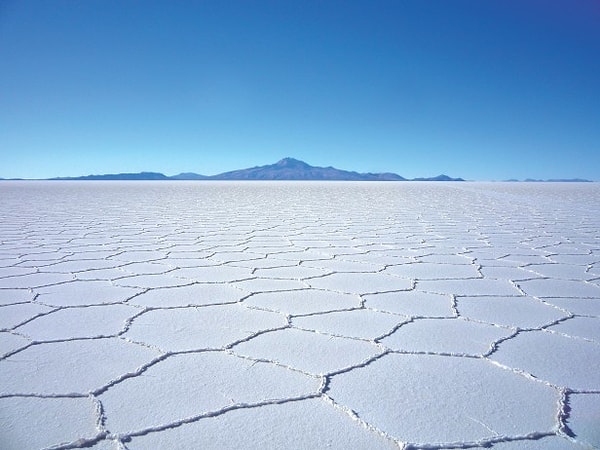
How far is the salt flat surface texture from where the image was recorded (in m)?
0.88

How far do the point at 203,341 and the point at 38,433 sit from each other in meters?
0.52

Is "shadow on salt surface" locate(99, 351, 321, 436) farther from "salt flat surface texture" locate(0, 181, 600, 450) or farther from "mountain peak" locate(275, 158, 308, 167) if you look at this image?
"mountain peak" locate(275, 158, 308, 167)

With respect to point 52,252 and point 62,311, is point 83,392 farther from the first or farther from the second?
point 52,252

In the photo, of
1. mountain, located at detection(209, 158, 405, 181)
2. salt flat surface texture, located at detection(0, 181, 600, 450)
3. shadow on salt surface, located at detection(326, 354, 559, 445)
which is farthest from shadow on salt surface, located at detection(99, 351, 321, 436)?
mountain, located at detection(209, 158, 405, 181)

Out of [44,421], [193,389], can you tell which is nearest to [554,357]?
[193,389]

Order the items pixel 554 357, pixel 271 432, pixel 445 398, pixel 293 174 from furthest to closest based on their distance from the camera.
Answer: pixel 293 174 → pixel 554 357 → pixel 445 398 → pixel 271 432

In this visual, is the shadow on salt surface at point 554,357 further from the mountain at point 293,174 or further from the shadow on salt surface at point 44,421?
the mountain at point 293,174

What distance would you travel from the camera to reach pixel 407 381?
1080mm

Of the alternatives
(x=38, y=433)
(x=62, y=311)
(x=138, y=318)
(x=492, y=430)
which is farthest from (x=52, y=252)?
(x=492, y=430)

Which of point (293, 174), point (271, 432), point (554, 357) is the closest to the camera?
point (271, 432)

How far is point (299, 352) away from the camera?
4.09 ft

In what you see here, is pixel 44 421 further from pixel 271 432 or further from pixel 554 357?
pixel 554 357

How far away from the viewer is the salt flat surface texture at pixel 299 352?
0.88 m

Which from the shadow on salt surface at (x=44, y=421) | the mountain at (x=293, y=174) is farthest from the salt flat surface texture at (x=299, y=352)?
the mountain at (x=293, y=174)
